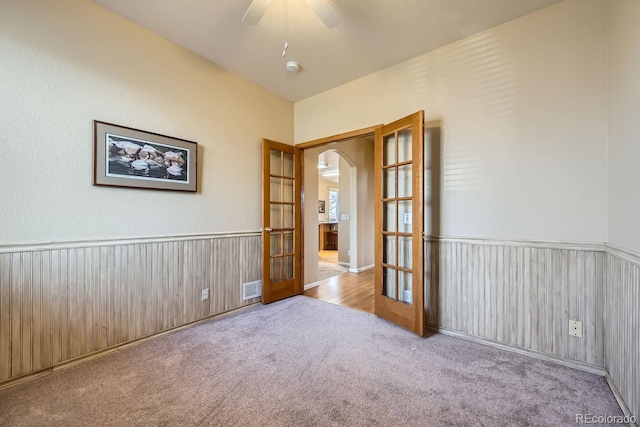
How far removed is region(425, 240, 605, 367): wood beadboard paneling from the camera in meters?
1.89

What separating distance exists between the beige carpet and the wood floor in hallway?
3.02ft

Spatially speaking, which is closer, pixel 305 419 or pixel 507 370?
pixel 305 419

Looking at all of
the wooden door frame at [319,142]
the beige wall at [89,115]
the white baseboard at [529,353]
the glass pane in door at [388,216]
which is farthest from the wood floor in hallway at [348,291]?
the beige wall at [89,115]

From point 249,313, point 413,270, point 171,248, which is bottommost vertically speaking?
point 249,313

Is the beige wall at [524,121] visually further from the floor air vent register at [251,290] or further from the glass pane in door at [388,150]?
the floor air vent register at [251,290]

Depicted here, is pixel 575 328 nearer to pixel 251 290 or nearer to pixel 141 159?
pixel 251 290

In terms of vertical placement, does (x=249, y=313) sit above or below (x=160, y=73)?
below

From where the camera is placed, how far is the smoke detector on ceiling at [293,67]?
9.14 ft

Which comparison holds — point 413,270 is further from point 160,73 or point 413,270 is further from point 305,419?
point 160,73

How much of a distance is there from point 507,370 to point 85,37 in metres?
4.05

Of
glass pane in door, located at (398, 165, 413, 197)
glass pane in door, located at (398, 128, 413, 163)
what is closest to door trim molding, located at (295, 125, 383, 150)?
glass pane in door, located at (398, 128, 413, 163)

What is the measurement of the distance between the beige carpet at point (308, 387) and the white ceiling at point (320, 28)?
2.76 metres

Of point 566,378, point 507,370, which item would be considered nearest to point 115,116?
point 507,370

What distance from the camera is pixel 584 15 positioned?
1899mm
